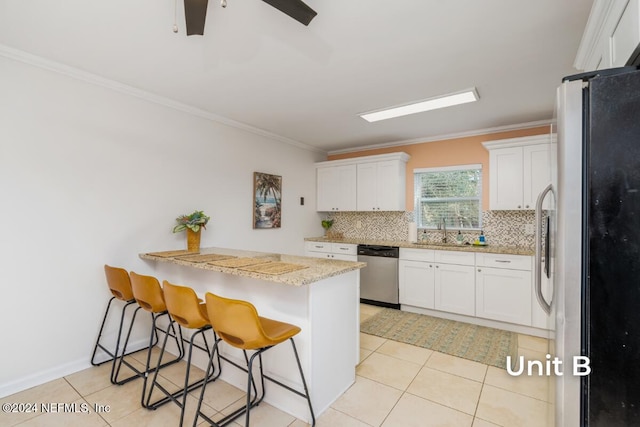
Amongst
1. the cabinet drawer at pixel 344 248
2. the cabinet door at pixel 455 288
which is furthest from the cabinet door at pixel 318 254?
the cabinet door at pixel 455 288

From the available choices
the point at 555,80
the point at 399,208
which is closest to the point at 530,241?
the point at 399,208

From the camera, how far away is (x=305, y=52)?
2215mm

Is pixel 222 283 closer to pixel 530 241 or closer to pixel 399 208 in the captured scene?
pixel 399 208

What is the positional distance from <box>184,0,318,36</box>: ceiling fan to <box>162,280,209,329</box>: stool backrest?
1.50 m

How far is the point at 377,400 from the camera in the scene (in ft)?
7.13

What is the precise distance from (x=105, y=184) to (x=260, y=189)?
183 centimetres

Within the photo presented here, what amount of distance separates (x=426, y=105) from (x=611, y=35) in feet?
5.83

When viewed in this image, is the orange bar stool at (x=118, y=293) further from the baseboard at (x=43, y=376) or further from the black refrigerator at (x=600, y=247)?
the black refrigerator at (x=600, y=247)

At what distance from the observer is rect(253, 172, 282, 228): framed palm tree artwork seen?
4105 mm

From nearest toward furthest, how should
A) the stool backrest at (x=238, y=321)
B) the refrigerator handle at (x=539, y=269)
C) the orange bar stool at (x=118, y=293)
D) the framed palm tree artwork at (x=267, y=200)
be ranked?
the refrigerator handle at (x=539, y=269)
the stool backrest at (x=238, y=321)
the orange bar stool at (x=118, y=293)
the framed palm tree artwork at (x=267, y=200)

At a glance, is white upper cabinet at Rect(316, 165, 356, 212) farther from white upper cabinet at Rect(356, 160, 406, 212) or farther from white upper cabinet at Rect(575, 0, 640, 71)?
white upper cabinet at Rect(575, 0, 640, 71)

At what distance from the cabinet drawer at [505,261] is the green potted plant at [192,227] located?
321cm

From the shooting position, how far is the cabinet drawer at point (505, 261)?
336 centimetres

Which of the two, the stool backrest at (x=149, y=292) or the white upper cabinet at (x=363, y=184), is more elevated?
the white upper cabinet at (x=363, y=184)
